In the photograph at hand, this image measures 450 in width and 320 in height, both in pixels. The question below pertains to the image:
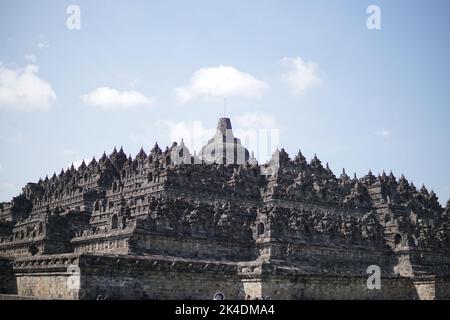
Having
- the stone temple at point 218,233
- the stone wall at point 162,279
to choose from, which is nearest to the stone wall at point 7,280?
the stone temple at point 218,233

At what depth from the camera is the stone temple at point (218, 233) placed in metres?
40.6

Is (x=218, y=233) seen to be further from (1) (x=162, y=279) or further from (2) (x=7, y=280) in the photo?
(2) (x=7, y=280)

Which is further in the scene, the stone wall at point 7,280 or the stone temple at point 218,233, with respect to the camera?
the stone wall at point 7,280

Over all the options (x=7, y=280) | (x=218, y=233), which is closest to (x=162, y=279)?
(x=7, y=280)

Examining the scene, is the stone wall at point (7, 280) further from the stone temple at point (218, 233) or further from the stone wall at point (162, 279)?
the stone wall at point (162, 279)

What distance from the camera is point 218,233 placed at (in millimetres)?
52750

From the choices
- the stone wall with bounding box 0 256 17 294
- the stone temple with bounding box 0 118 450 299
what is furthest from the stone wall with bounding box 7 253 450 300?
the stone wall with bounding box 0 256 17 294

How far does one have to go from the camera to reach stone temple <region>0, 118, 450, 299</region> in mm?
40562

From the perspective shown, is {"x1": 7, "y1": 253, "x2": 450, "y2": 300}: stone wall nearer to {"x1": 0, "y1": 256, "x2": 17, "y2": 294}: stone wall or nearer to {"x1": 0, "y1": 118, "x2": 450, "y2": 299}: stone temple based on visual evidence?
{"x1": 0, "y1": 118, "x2": 450, "y2": 299}: stone temple

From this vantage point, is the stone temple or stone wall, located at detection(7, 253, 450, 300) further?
the stone temple

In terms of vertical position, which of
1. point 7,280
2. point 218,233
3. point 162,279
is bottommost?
point 7,280
